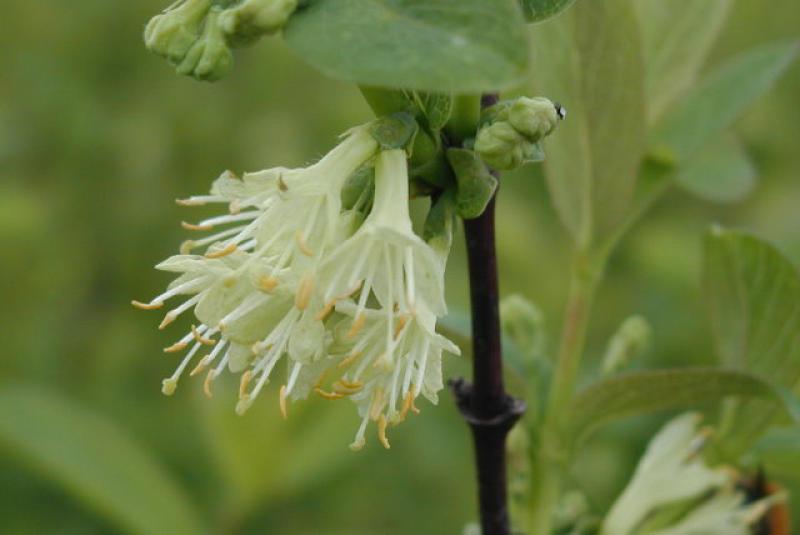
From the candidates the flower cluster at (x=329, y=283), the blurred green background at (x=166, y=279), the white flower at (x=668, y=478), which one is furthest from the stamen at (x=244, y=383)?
the blurred green background at (x=166, y=279)

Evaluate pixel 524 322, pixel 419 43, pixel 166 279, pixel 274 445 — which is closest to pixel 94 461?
pixel 274 445

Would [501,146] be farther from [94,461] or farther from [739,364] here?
[94,461]

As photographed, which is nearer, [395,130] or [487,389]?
[395,130]

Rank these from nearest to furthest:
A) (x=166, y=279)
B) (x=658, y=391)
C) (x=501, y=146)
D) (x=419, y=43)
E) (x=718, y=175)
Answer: (x=419, y=43) → (x=501, y=146) → (x=658, y=391) → (x=718, y=175) → (x=166, y=279)

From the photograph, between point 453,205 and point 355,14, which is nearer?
point 355,14

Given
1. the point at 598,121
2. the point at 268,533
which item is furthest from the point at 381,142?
the point at 268,533

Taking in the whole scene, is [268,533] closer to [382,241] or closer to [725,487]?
[725,487]
